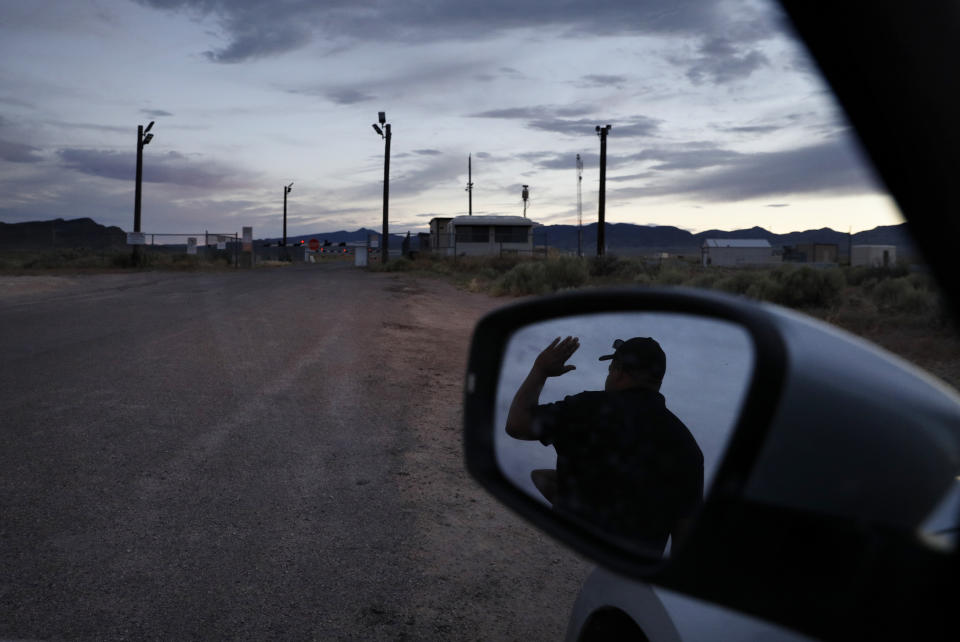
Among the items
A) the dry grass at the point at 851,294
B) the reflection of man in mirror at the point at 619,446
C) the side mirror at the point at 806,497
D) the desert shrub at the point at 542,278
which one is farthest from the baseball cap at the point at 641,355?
the desert shrub at the point at 542,278

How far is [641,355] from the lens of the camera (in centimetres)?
165

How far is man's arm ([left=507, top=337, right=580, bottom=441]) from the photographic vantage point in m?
1.78

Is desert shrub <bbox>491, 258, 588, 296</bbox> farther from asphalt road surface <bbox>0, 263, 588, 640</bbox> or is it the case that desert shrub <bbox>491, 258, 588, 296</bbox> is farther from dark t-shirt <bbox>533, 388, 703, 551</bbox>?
dark t-shirt <bbox>533, 388, 703, 551</bbox>

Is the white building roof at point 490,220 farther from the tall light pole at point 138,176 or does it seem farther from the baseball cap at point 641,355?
the baseball cap at point 641,355

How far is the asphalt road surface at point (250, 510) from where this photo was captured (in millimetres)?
3510

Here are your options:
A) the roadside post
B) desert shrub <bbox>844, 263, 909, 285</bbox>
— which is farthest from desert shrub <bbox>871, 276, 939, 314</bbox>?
the roadside post

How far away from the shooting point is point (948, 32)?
4.81 ft

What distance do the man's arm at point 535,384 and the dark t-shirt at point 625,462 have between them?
0.04 m

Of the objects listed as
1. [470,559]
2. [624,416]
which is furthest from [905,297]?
[624,416]

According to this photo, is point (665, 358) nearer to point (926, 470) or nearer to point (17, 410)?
point (926, 470)

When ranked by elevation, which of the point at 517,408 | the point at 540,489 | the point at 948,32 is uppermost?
the point at 948,32

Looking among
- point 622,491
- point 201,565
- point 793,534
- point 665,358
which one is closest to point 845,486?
point 793,534

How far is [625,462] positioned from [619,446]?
4 cm

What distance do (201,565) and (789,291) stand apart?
15.5m
